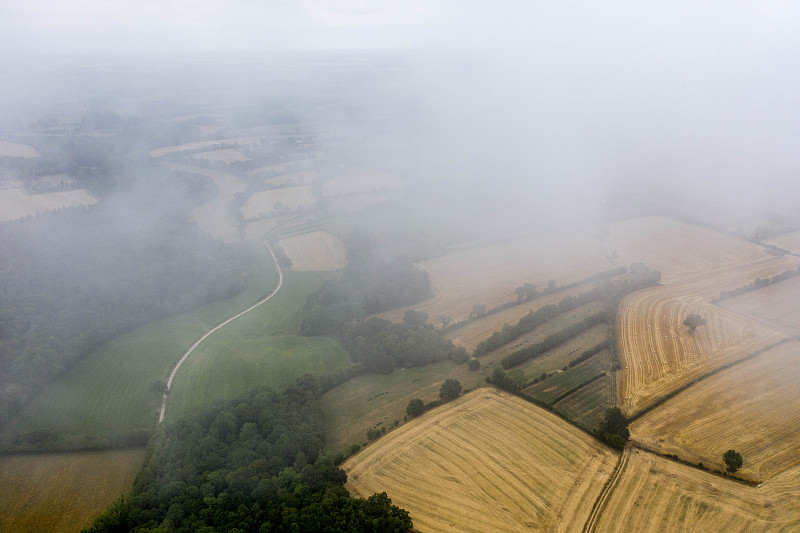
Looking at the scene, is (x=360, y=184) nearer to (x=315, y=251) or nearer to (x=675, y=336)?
(x=315, y=251)

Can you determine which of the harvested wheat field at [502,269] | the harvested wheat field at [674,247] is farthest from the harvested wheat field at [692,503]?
the harvested wheat field at [674,247]

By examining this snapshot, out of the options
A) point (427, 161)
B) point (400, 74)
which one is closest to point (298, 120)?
point (400, 74)

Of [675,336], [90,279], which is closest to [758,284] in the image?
[675,336]

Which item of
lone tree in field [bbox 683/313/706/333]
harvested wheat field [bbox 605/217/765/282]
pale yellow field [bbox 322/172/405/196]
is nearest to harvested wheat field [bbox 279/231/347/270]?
pale yellow field [bbox 322/172/405/196]

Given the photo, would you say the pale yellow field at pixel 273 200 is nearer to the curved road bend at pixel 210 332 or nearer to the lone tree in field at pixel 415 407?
the curved road bend at pixel 210 332

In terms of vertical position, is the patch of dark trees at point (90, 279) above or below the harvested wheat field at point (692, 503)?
above

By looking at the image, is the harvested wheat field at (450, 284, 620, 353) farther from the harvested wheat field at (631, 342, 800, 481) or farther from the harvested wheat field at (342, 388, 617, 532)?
the harvested wheat field at (631, 342, 800, 481)

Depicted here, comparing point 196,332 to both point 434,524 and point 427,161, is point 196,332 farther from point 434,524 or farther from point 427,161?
point 427,161
